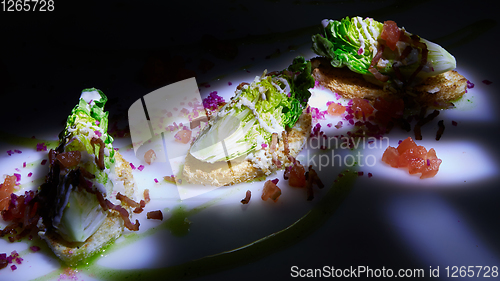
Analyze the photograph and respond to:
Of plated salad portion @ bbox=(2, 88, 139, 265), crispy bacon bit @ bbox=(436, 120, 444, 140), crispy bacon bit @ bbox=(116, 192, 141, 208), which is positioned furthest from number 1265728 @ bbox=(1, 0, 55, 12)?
crispy bacon bit @ bbox=(436, 120, 444, 140)

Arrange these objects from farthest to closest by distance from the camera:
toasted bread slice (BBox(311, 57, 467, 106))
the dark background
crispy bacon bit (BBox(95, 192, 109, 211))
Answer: the dark background
toasted bread slice (BBox(311, 57, 467, 106))
crispy bacon bit (BBox(95, 192, 109, 211))

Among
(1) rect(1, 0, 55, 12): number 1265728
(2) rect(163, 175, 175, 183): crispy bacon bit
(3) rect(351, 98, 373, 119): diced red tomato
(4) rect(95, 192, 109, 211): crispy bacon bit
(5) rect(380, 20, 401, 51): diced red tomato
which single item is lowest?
(2) rect(163, 175, 175, 183): crispy bacon bit

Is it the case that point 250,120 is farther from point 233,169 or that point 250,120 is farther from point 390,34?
point 390,34

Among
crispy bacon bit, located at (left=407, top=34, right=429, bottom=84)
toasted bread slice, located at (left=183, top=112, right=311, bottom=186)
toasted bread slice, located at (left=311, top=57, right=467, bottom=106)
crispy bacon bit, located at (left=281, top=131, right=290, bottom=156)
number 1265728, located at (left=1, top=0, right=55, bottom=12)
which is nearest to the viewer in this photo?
toasted bread slice, located at (left=183, top=112, right=311, bottom=186)

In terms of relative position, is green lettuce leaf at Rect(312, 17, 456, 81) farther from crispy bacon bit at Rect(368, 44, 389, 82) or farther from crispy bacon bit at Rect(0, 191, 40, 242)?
crispy bacon bit at Rect(0, 191, 40, 242)

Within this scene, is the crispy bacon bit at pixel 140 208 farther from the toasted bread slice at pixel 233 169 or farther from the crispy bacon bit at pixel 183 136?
Answer: the crispy bacon bit at pixel 183 136

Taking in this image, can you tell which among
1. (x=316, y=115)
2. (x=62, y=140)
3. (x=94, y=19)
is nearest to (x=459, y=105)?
(x=316, y=115)

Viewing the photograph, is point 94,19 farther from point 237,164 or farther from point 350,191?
point 350,191
